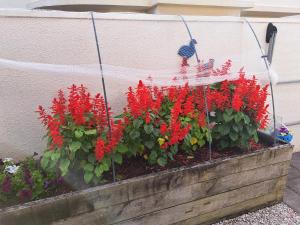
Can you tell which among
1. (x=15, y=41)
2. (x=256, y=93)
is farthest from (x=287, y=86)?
(x=15, y=41)

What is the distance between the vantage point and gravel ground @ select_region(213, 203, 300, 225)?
2.67 meters

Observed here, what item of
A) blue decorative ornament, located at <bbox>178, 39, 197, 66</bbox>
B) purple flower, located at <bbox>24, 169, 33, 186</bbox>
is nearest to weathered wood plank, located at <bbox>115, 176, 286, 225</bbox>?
purple flower, located at <bbox>24, 169, 33, 186</bbox>

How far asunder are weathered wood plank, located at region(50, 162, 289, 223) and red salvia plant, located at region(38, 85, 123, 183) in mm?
280

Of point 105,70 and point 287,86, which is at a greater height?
point 105,70

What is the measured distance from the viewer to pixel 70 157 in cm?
213

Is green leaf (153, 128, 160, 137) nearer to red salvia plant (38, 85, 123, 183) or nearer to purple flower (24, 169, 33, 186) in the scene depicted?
red salvia plant (38, 85, 123, 183)

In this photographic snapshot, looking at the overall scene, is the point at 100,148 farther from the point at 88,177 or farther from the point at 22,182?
the point at 22,182

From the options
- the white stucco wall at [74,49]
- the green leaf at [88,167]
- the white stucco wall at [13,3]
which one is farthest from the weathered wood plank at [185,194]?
the white stucco wall at [13,3]

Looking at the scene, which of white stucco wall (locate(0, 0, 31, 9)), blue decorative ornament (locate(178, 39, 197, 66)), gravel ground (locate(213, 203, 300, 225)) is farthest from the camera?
white stucco wall (locate(0, 0, 31, 9))

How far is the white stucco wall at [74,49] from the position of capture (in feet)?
8.07

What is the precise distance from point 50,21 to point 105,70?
2.18ft

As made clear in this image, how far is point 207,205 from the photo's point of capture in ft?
8.34

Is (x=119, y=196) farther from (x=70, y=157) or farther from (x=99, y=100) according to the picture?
(x=99, y=100)

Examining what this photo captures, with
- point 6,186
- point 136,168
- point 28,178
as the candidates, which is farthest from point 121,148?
point 6,186
